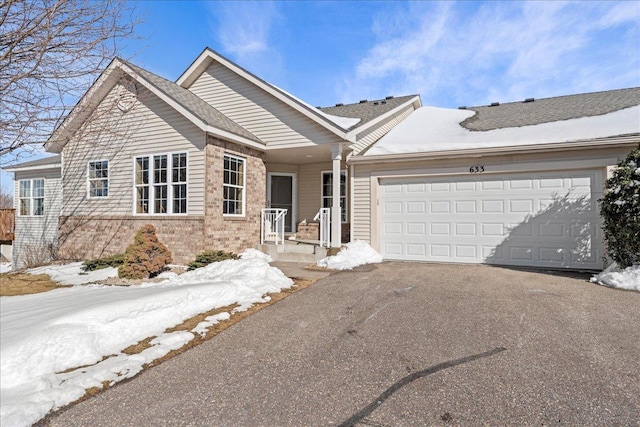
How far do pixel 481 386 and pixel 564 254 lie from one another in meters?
6.90

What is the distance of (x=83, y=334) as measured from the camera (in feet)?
12.6

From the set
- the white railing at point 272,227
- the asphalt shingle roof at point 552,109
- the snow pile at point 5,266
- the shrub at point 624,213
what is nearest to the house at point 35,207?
the snow pile at point 5,266

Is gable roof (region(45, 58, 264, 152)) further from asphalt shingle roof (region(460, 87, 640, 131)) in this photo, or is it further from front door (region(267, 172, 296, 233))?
asphalt shingle roof (region(460, 87, 640, 131))

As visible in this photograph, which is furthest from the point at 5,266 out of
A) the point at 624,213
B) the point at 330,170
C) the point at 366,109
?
the point at 624,213

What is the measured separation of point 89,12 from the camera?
5.75 meters

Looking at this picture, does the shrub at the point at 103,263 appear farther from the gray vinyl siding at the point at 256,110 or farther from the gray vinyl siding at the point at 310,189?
the gray vinyl siding at the point at 310,189

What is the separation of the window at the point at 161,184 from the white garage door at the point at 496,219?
5.77 metres

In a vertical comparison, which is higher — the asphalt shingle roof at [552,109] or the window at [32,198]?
the asphalt shingle roof at [552,109]

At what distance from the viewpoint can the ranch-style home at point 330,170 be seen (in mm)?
8242

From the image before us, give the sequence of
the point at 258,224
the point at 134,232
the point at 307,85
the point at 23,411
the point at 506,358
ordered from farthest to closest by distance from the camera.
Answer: the point at 307,85 < the point at 258,224 < the point at 134,232 < the point at 506,358 < the point at 23,411

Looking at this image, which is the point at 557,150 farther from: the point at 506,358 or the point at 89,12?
the point at 89,12

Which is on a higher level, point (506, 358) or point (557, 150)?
point (557, 150)

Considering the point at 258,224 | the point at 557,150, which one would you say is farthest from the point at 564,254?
the point at 258,224

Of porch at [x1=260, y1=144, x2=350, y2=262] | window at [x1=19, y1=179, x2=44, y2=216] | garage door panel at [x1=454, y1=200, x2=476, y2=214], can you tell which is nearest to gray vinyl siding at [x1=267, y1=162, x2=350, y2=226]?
porch at [x1=260, y1=144, x2=350, y2=262]
